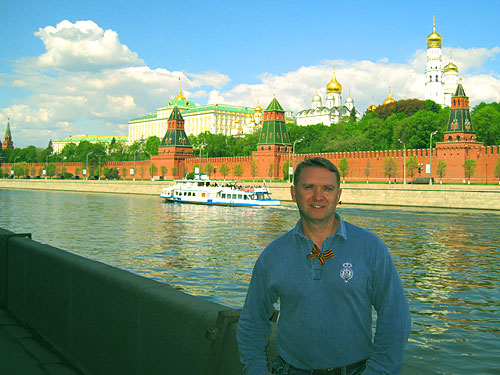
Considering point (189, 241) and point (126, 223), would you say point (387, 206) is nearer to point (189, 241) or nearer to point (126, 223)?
point (126, 223)

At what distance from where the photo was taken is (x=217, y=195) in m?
40.7

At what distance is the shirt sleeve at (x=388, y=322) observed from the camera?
207 centimetres

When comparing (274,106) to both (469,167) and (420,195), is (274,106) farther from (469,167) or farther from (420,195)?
(420,195)

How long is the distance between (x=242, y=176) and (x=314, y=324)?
2665 inches

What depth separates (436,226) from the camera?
2394 centimetres

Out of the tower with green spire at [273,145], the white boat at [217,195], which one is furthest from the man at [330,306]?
the tower with green spire at [273,145]

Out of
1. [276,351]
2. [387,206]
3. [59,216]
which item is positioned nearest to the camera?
[276,351]

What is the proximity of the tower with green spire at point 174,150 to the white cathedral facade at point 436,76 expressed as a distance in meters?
45.6

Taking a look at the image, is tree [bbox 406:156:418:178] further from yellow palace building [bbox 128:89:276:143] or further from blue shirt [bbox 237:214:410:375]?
yellow palace building [bbox 128:89:276:143]

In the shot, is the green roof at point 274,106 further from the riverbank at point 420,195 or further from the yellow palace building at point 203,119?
the yellow palace building at point 203,119

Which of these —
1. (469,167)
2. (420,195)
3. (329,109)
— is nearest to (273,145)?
(469,167)

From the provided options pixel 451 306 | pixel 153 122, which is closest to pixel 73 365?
pixel 451 306

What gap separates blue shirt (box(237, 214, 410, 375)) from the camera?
2121 millimetres

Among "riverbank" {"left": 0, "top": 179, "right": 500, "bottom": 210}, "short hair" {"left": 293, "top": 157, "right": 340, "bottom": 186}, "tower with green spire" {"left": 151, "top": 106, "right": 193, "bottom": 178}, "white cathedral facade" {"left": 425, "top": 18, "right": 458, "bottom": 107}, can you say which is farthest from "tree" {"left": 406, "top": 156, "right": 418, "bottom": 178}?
"short hair" {"left": 293, "top": 157, "right": 340, "bottom": 186}
